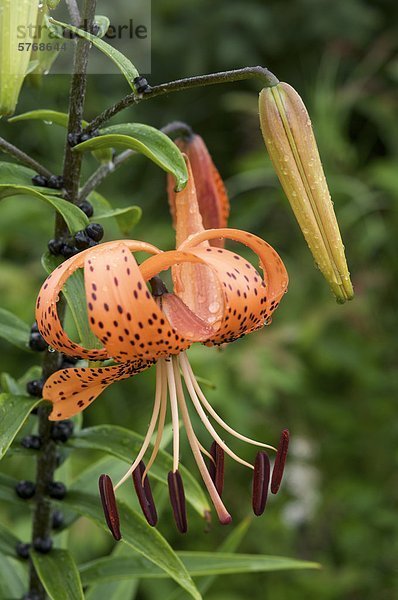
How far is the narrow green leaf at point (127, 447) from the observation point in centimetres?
91

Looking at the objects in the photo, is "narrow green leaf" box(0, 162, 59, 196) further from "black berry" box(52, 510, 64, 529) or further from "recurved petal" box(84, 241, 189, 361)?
"black berry" box(52, 510, 64, 529)

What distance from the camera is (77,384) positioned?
81 centimetres

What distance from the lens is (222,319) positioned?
79cm

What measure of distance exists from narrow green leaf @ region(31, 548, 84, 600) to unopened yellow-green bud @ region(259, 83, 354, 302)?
0.39 m

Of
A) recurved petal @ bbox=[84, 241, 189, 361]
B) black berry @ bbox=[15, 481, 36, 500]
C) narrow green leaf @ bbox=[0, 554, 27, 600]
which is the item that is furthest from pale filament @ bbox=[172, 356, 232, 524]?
narrow green leaf @ bbox=[0, 554, 27, 600]

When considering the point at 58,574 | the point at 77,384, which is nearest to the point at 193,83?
the point at 77,384

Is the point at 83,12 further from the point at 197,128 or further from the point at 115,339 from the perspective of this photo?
the point at 197,128

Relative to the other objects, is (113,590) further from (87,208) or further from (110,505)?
(87,208)

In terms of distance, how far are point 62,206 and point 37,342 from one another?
0.18m

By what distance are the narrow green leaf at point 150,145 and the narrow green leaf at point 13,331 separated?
23 centimetres

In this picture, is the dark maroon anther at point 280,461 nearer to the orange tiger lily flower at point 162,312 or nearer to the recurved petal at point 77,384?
the orange tiger lily flower at point 162,312

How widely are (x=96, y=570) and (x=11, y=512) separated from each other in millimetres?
1183

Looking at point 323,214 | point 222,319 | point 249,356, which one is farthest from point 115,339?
point 249,356

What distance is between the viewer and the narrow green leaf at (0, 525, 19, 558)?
3.25 feet
